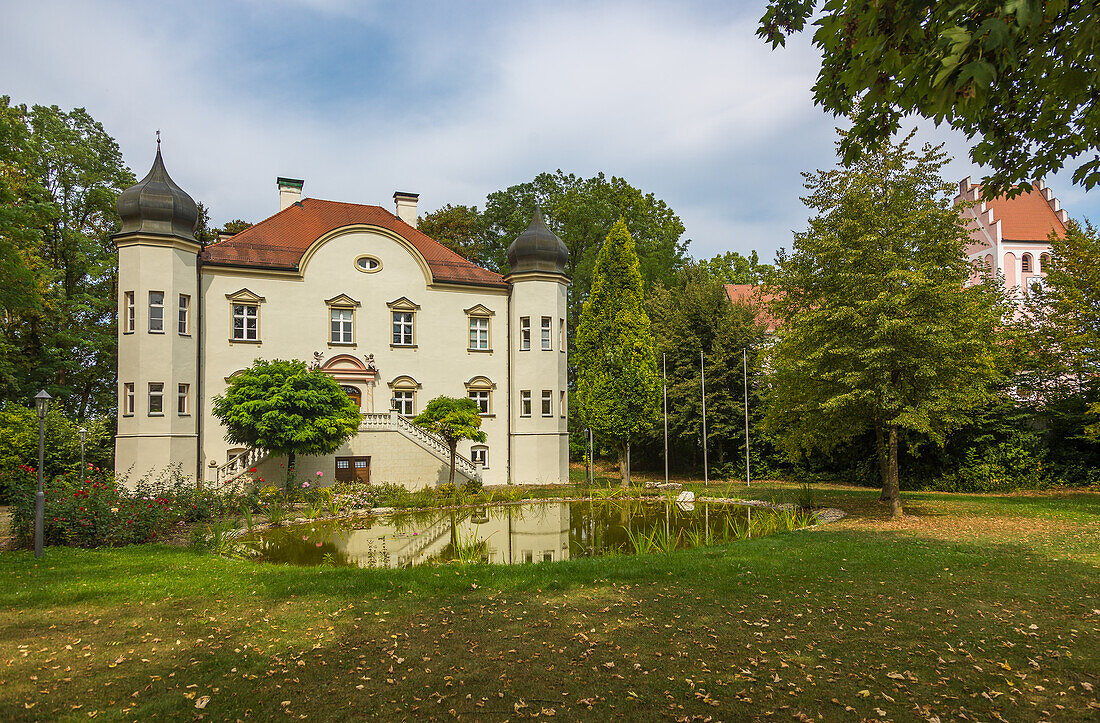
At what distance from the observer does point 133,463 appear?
20.1 meters

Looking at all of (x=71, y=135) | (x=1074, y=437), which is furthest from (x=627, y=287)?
(x=71, y=135)

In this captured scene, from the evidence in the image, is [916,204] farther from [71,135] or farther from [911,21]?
[71,135]

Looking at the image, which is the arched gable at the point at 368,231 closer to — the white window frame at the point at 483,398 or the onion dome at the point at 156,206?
the onion dome at the point at 156,206

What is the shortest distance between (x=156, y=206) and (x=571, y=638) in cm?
2116

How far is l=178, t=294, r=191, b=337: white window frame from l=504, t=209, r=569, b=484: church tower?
11.8 m

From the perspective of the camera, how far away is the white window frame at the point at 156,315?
20719mm

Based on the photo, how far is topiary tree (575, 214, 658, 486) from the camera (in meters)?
25.5

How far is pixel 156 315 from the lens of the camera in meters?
20.9

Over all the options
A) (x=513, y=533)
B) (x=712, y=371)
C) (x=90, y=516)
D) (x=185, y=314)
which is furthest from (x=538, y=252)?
(x=90, y=516)

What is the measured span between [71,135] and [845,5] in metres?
33.5

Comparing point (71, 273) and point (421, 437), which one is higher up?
point (71, 273)

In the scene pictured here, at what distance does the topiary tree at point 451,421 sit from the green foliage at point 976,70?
17221 millimetres

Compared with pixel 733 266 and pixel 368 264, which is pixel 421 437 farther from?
pixel 733 266

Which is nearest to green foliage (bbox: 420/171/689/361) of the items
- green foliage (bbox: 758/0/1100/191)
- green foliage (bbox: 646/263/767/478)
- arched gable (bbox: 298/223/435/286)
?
green foliage (bbox: 646/263/767/478)
